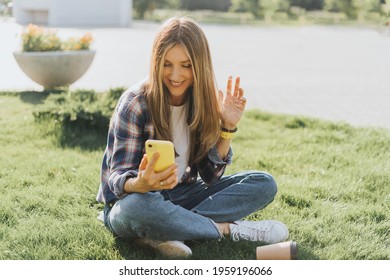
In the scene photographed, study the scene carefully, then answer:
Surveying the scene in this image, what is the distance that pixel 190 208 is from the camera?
3.00 m

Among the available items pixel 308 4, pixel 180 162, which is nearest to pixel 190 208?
pixel 180 162

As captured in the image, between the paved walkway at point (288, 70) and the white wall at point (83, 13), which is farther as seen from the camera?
the white wall at point (83, 13)

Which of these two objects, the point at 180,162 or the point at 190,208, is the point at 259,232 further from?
the point at 180,162

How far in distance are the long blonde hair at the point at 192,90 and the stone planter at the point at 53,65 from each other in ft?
14.0

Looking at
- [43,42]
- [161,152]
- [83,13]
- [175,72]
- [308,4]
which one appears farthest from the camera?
[308,4]

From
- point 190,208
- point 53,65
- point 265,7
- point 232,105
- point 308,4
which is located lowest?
point 190,208

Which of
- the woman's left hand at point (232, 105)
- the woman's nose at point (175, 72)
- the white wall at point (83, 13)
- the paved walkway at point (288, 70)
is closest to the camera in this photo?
the woman's nose at point (175, 72)

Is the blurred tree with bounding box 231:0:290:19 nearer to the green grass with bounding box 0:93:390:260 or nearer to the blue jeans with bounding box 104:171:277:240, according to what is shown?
the green grass with bounding box 0:93:390:260

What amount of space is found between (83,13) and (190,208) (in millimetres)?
18921

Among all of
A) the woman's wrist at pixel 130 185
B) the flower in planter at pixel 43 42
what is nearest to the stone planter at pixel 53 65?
the flower in planter at pixel 43 42

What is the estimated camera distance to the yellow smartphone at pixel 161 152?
7.86 feet

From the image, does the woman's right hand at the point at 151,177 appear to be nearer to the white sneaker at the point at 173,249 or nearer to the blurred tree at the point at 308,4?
the white sneaker at the point at 173,249

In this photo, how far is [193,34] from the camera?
2.57m
